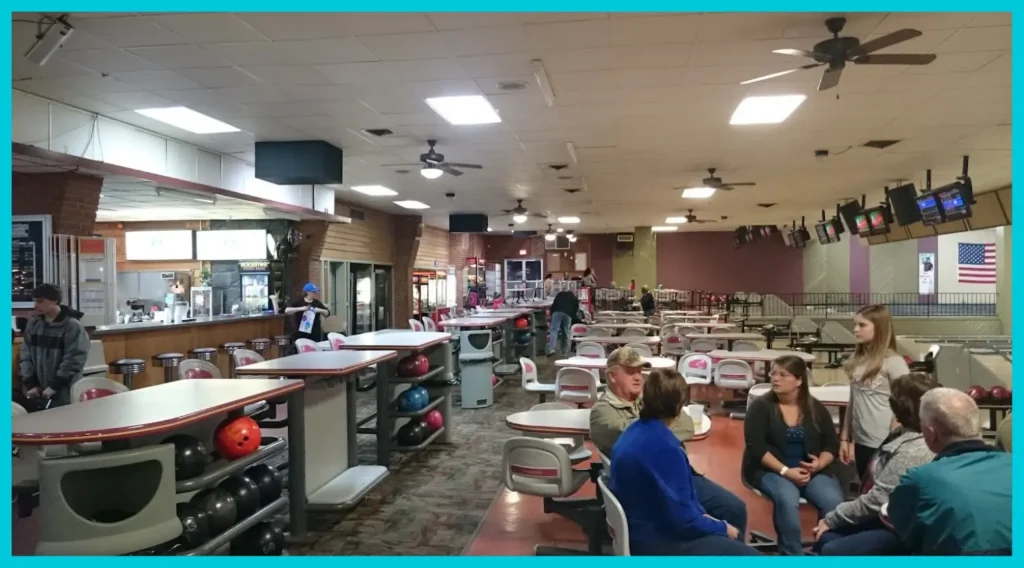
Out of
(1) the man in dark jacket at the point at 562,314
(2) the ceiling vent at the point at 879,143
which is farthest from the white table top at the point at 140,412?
(1) the man in dark jacket at the point at 562,314

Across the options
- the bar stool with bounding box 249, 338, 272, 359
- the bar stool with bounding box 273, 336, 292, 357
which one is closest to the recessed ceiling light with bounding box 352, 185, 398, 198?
the bar stool with bounding box 273, 336, 292, 357

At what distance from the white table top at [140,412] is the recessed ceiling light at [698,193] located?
8.52 m

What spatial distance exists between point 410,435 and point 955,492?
4424mm

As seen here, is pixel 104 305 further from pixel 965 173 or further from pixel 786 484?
pixel 965 173

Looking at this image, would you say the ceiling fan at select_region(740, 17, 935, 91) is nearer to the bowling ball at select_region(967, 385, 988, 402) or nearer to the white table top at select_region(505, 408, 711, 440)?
the white table top at select_region(505, 408, 711, 440)

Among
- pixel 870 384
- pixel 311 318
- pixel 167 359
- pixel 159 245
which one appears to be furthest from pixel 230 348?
pixel 870 384

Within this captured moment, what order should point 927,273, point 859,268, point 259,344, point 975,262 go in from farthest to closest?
point 927,273, point 975,262, point 859,268, point 259,344

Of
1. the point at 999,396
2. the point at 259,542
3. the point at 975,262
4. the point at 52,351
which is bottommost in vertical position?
the point at 259,542

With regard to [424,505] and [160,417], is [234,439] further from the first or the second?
[424,505]

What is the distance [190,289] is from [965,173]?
10780 millimetres

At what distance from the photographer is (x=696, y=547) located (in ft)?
8.76

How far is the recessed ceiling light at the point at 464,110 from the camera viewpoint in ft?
18.7

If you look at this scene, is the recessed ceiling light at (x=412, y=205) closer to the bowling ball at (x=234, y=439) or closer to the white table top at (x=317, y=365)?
the white table top at (x=317, y=365)

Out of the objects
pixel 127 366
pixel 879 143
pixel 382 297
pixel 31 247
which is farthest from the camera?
pixel 382 297
